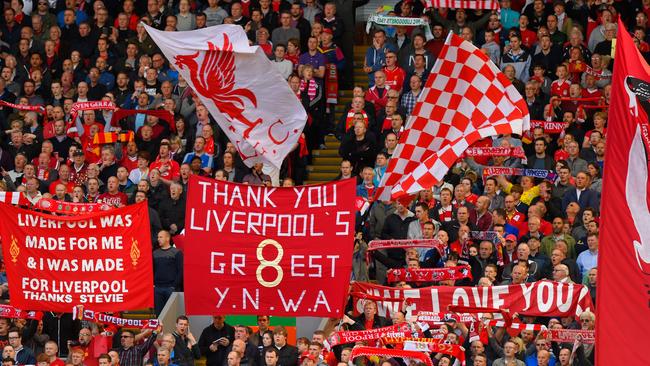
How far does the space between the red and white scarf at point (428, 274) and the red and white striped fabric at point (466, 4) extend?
281 inches

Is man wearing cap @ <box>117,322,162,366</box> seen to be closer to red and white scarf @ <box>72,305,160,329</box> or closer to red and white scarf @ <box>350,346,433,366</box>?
red and white scarf @ <box>72,305,160,329</box>

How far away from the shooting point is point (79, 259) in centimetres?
1814

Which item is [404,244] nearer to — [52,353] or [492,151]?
[492,151]

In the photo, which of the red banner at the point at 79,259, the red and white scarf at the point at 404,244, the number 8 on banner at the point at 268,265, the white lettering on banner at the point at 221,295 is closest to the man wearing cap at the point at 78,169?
the red banner at the point at 79,259

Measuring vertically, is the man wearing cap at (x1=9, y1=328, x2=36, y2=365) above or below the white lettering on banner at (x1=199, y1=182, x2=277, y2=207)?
below

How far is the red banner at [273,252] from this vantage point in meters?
16.7

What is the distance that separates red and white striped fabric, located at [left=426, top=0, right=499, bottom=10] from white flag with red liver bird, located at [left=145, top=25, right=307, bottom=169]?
208 inches

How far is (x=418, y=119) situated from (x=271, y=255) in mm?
3249

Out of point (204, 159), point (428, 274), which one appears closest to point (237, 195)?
point (428, 274)

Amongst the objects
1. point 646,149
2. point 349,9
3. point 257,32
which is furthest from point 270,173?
point 646,149

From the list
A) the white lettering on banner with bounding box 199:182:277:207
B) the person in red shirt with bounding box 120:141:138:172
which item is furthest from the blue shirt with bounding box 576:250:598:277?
the person in red shirt with bounding box 120:141:138:172

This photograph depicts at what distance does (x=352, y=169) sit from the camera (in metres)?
21.5

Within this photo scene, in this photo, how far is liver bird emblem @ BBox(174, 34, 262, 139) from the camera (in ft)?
65.1

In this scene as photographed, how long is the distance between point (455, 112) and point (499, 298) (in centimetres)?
251
